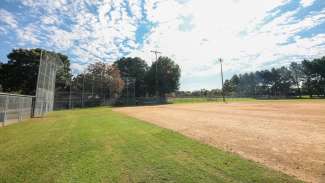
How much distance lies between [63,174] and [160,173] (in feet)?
6.60

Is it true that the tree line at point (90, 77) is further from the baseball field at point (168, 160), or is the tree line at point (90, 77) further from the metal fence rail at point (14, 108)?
the baseball field at point (168, 160)

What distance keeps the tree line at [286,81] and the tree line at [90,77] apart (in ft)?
149

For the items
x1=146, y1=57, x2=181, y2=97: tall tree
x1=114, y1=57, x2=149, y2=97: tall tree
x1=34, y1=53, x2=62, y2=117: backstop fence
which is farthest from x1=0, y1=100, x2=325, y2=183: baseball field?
x1=114, y1=57, x2=149, y2=97: tall tree

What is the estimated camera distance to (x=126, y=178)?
3766 millimetres

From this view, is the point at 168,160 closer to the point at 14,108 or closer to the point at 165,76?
the point at 14,108

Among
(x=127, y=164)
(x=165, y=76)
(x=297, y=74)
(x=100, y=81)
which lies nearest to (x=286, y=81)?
(x=297, y=74)

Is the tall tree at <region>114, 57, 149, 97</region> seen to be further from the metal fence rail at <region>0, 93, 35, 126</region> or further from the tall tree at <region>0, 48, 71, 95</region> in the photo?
the metal fence rail at <region>0, 93, 35, 126</region>

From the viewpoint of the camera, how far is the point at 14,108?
547 inches

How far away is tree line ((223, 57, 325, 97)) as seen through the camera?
6800 cm

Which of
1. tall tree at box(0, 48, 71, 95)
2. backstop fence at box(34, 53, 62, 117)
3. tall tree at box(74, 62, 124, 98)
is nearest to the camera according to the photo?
backstop fence at box(34, 53, 62, 117)

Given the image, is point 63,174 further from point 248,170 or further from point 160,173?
point 248,170

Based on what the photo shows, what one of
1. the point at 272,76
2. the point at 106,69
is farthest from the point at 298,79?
the point at 106,69

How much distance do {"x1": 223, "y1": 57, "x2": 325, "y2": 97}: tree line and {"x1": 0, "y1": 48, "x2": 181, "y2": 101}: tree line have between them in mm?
45441

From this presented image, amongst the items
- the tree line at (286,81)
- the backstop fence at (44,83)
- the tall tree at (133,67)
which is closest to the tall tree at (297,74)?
the tree line at (286,81)
